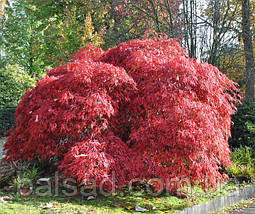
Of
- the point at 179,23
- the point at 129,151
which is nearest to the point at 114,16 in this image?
the point at 179,23

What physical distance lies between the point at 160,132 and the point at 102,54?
87.8 inches

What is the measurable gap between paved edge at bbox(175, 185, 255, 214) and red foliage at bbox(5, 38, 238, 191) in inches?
16.5

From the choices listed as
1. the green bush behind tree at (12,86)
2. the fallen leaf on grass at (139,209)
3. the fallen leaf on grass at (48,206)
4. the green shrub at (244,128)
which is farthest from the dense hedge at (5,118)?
the fallen leaf on grass at (139,209)

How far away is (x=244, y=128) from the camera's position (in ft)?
21.7

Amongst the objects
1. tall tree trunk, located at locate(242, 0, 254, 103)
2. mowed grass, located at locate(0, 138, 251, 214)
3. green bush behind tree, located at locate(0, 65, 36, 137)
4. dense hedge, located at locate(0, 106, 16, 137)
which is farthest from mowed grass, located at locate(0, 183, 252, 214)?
green bush behind tree, located at locate(0, 65, 36, 137)

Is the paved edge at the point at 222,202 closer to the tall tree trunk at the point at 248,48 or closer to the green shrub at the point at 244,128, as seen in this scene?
the green shrub at the point at 244,128

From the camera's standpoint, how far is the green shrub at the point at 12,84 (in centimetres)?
1140

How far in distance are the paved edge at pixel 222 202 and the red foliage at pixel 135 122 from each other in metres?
0.42

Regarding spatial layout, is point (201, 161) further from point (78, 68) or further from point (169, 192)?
point (78, 68)

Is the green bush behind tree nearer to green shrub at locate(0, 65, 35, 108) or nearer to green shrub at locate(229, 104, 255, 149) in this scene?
green shrub at locate(0, 65, 35, 108)

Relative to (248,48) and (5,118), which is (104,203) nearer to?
(248,48)

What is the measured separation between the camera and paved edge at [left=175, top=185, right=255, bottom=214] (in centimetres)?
383

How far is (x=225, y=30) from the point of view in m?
8.34

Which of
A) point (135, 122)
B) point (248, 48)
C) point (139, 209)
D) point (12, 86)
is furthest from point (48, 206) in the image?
point (12, 86)
